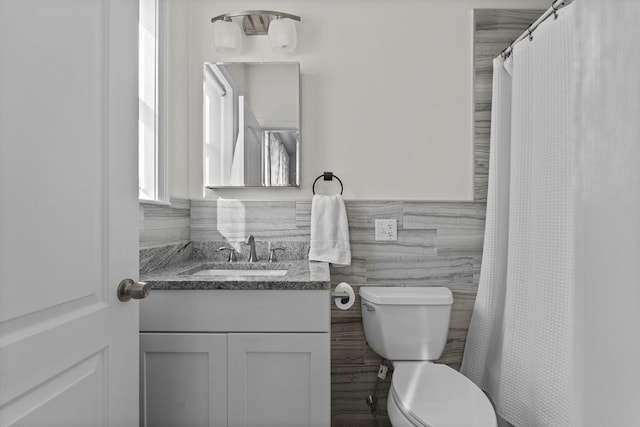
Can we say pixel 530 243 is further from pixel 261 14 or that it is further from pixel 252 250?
pixel 261 14

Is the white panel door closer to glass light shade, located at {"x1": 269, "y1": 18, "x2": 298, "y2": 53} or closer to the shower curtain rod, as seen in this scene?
glass light shade, located at {"x1": 269, "y1": 18, "x2": 298, "y2": 53}

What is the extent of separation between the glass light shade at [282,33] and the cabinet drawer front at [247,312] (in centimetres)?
126

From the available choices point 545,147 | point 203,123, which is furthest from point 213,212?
point 545,147

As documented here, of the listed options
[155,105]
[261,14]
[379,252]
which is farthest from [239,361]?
[261,14]

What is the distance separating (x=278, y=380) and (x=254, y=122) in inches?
49.0

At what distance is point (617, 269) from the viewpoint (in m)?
0.06

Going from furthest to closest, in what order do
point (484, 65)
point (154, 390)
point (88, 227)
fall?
point (484, 65), point (154, 390), point (88, 227)

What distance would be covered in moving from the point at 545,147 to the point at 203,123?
1554mm

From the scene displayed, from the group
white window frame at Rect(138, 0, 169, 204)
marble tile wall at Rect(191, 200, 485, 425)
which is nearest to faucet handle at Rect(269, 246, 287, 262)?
marble tile wall at Rect(191, 200, 485, 425)

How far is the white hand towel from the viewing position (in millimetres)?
1934

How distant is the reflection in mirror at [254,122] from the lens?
202 centimetres

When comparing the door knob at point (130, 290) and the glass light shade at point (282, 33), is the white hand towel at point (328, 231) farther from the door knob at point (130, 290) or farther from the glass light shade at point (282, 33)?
the door knob at point (130, 290)

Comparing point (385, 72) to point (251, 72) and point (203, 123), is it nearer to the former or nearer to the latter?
point (251, 72)

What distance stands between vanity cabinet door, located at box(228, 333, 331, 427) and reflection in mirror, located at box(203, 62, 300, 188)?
0.89 meters
